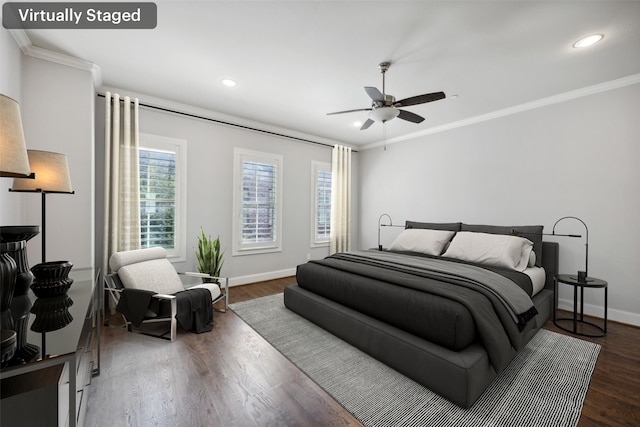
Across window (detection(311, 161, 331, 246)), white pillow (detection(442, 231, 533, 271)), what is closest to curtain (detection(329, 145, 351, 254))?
window (detection(311, 161, 331, 246))

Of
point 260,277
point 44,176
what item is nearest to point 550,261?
point 260,277

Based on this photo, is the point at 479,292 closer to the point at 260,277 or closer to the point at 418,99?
the point at 418,99

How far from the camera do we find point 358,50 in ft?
8.39

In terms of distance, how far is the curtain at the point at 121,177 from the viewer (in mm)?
3302

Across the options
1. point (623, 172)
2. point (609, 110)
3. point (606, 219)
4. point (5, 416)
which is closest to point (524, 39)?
point (609, 110)

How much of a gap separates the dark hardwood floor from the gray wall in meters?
0.94

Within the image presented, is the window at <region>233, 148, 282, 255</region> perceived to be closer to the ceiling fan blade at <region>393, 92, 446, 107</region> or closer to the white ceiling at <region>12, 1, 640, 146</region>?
the white ceiling at <region>12, 1, 640, 146</region>

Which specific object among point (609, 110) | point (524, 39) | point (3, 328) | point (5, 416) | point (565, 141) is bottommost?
point (5, 416)

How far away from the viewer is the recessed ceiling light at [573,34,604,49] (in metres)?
2.32

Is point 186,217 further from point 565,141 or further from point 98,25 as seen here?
point 565,141

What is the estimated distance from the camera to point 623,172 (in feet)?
10.3

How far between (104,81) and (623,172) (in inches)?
243

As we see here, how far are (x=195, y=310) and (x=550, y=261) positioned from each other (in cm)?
427

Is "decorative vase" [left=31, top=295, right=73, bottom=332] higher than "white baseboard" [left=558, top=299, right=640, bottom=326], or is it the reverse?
"decorative vase" [left=31, top=295, right=73, bottom=332]
